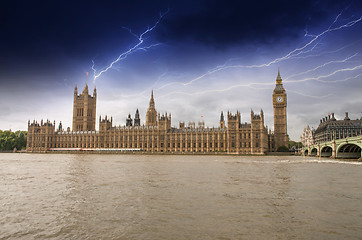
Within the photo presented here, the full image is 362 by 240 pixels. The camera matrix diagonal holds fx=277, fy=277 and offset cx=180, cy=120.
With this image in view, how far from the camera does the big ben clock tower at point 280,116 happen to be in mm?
127188

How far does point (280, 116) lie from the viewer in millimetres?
130375

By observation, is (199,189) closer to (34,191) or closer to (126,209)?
(126,209)

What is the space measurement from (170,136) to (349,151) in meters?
72.1

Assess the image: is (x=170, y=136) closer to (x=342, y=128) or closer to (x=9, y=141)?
(x=9, y=141)

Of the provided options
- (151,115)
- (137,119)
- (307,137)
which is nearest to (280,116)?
(307,137)

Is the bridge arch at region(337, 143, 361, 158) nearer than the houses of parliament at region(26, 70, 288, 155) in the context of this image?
Yes

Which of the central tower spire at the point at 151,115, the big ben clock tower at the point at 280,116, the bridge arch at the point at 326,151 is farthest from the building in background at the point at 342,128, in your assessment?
the central tower spire at the point at 151,115

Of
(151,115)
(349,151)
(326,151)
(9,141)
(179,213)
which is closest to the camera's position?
(179,213)

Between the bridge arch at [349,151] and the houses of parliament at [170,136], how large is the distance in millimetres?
32823

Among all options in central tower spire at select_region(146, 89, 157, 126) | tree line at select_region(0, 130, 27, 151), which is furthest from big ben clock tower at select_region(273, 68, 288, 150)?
tree line at select_region(0, 130, 27, 151)

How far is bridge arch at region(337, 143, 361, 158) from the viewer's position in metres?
76.4

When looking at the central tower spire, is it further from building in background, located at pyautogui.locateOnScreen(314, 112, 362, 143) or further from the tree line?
building in background, located at pyautogui.locateOnScreen(314, 112, 362, 143)

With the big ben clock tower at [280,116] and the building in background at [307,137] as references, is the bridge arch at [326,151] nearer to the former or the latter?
the big ben clock tower at [280,116]

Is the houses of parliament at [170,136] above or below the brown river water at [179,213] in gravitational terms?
above
